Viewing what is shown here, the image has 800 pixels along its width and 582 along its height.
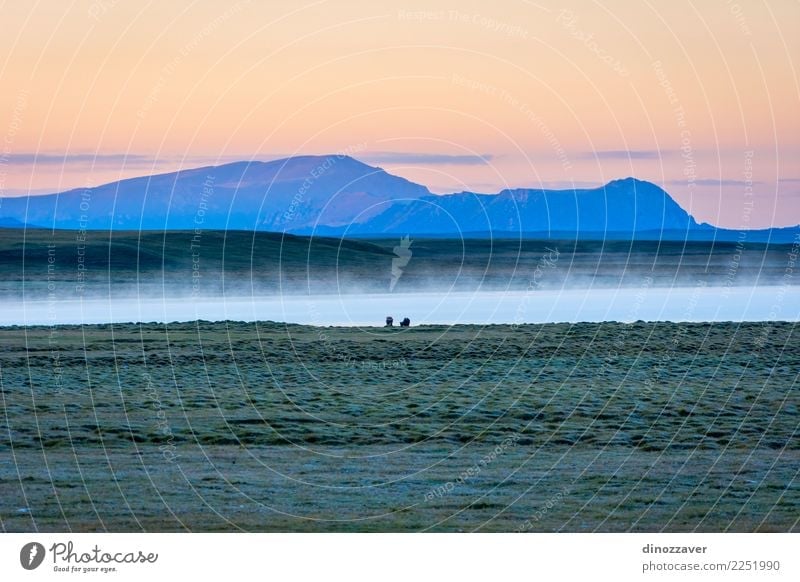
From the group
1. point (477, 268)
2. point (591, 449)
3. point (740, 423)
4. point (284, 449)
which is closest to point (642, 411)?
point (740, 423)

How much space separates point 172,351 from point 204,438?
803 inches

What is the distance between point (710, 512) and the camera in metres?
23.0
